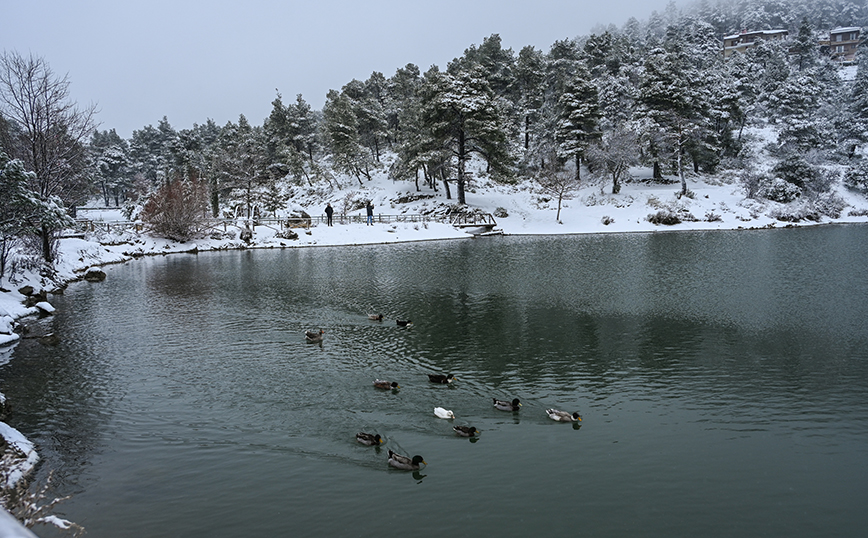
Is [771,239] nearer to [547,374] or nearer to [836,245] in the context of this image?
[836,245]

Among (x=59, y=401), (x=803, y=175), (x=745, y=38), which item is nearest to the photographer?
(x=59, y=401)

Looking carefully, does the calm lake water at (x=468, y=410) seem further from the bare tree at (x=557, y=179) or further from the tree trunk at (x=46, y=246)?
the bare tree at (x=557, y=179)

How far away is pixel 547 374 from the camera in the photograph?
536 inches

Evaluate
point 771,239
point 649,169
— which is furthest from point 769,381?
point 649,169

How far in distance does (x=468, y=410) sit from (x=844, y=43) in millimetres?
130358

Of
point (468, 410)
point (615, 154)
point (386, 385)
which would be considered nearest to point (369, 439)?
point (468, 410)

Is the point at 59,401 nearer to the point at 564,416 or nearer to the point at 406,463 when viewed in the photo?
the point at 406,463

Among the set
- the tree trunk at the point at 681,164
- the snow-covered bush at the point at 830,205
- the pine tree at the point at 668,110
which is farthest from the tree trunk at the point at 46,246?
the snow-covered bush at the point at 830,205

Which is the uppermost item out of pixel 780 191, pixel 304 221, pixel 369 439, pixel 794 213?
pixel 780 191

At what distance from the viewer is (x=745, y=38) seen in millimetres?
107812

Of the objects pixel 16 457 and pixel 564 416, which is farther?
pixel 564 416

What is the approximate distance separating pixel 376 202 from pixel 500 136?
1803 cm

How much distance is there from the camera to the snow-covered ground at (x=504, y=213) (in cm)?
4550

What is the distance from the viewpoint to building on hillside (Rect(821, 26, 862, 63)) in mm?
99312
